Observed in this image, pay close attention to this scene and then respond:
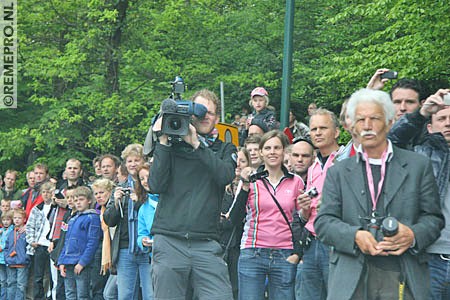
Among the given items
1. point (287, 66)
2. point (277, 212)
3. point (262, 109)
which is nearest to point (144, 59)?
point (287, 66)

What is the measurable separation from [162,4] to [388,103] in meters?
A: 17.6

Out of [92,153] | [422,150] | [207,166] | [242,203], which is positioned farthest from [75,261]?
[92,153]

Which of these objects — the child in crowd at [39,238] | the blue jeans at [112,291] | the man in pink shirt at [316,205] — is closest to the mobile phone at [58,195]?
the child in crowd at [39,238]

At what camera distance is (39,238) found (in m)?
14.8

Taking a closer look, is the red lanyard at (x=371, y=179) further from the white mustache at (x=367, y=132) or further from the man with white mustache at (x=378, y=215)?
the white mustache at (x=367, y=132)

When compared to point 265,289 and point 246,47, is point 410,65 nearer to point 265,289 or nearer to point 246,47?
point 246,47

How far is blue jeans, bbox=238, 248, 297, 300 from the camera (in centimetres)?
825

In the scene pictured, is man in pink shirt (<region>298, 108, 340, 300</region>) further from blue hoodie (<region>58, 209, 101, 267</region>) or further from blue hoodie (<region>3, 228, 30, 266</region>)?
blue hoodie (<region>3, 228, 30, 266</region>)

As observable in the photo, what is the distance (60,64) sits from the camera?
20469 mm

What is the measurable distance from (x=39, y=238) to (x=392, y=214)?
1051 cm

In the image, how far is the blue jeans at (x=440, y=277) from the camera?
589 cm

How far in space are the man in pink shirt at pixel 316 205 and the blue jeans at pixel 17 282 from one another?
851cm

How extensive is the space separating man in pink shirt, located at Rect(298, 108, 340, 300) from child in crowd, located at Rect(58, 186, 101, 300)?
5.11 m

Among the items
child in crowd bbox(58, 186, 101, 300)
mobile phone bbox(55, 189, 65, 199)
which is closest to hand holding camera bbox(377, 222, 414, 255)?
child in crowd bbox(58, 186, 101, 300)
